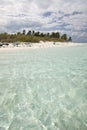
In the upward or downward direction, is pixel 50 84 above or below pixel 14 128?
below

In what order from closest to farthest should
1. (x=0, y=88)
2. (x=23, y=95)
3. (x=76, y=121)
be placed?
(x=76, y=121) < (x=23, y=95) < (x=0, y=88)

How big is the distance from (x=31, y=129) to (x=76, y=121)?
47.9 inches

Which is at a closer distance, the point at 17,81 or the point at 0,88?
the point at 0,88

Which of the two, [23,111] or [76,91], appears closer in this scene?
[23,111]

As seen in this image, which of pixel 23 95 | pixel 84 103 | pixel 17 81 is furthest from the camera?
pixel 17 81

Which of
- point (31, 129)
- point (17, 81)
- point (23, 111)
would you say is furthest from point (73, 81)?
point (31, 129)

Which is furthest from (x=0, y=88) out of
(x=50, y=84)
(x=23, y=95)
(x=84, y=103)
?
(x=84, y=103)

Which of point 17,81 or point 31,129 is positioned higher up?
point 31,129

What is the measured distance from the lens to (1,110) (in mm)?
6066

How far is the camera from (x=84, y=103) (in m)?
6.65

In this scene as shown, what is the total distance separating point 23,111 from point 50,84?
3587 millimetres

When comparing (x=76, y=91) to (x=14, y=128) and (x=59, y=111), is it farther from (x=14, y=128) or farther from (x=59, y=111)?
(x=14, y=128)

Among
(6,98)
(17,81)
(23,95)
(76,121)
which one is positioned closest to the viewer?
(76,121)

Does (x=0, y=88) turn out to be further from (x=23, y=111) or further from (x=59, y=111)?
(x=59, y=111)
